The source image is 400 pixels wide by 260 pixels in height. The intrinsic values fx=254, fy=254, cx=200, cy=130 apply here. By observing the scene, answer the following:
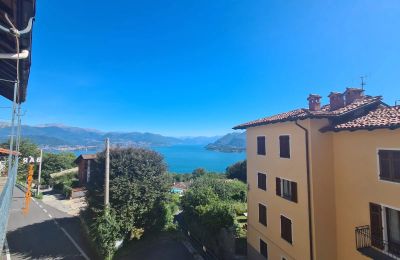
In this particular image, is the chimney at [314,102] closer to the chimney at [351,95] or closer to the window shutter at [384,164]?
the chimney at [351,95]

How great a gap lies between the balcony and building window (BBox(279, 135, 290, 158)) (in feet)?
16.3

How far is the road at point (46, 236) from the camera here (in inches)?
695

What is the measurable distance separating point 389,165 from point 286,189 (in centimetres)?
580

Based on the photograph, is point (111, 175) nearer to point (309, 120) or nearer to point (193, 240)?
point (193, 240)

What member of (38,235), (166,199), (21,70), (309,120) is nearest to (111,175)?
(166,199)

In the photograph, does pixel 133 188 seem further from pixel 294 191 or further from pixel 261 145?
pixel 294 191

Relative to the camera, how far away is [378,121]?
10.3 metres

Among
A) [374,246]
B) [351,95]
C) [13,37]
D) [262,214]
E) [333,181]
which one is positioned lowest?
[262,214]

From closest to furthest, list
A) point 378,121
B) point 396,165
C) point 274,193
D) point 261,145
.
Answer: point 396,165 → point 378,121 → point 274,193 → point 261,145

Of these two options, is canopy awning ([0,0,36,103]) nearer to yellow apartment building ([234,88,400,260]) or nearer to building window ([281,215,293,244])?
yellow apartment building ([234,88,400,260])

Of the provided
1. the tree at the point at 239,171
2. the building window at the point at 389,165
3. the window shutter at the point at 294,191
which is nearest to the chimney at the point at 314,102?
the window shutter at the point at 294,191

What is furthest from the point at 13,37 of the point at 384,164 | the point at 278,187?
the point at 278,187

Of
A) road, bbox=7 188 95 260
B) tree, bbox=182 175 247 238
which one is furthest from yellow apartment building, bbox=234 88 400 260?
road, bbox=7 188 95 260

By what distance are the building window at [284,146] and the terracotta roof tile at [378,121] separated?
2.60m
